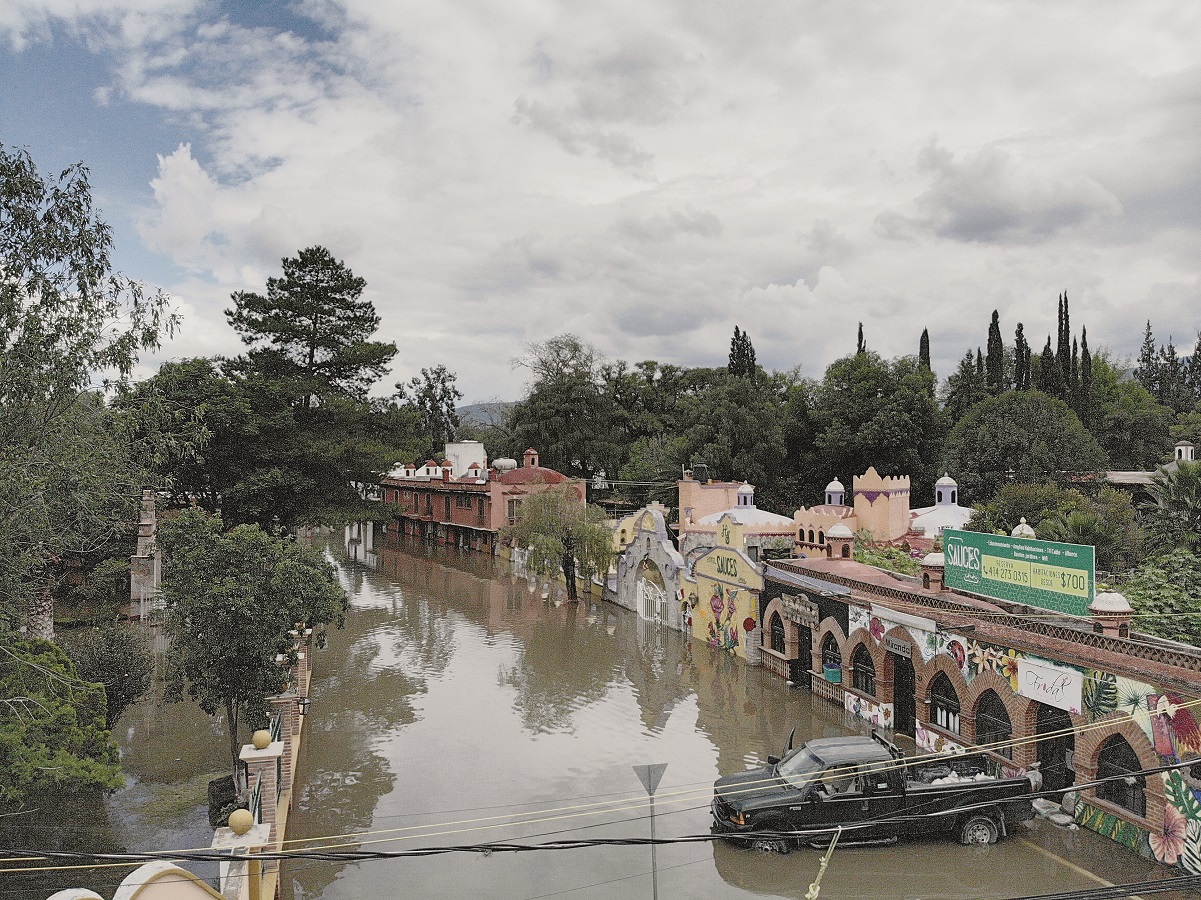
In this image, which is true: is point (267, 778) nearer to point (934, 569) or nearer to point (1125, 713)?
point (1125, 713)

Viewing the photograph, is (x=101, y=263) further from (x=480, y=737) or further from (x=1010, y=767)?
(x=1010, y=767)

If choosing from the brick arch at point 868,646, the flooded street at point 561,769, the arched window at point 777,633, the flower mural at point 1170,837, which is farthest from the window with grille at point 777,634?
the flower mural at point 1170,837

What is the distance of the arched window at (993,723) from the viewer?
1284 centimetres

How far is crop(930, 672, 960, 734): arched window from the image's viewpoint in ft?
46.1

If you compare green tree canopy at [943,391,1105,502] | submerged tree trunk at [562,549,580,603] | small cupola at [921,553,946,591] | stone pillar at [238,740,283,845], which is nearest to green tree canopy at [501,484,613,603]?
submerged tree trunk at [562,549,580,603]

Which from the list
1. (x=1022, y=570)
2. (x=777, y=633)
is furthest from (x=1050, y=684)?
(x=777, y=633)

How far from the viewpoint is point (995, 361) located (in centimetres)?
5022

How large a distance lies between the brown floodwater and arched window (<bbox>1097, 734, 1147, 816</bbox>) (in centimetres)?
63

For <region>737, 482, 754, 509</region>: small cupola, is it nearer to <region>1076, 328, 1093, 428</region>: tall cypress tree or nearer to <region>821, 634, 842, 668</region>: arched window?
<region>821, 634, 842, 668</region>: arched window

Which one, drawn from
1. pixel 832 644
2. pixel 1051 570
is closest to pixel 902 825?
pixel 1051 570

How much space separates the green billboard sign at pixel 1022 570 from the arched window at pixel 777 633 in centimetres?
517

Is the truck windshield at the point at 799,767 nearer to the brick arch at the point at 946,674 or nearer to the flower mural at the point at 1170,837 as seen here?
the brick arch at the point at 946,674

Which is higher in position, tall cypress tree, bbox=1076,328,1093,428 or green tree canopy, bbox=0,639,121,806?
tall cypress tree, bbox=1076,328,1093,428

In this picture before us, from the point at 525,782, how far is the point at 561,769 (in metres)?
0.81
